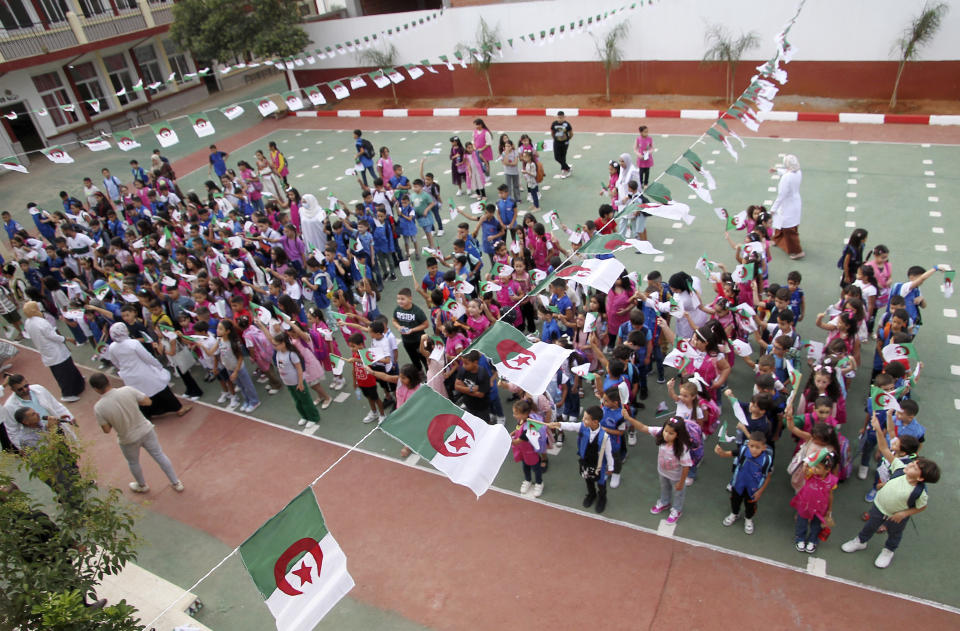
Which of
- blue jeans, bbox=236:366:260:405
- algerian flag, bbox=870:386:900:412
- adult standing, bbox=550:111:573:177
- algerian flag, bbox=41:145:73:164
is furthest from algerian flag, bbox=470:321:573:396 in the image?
algerian flag, bbox=41:145:73:164

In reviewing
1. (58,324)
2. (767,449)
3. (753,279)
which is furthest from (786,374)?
(58,324)

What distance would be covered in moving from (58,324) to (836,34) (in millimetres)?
18358

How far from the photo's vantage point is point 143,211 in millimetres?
13117

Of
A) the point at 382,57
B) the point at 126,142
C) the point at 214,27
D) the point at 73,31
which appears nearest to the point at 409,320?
the point at 126,142

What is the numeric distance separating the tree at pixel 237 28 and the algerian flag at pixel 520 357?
19.2 m

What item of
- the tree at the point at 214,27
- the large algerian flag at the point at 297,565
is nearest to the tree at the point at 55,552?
the large algerian flag at the point at 297,565

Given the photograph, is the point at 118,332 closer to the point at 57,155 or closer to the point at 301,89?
the point at 57,155

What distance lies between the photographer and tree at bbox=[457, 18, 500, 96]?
63.9 ft

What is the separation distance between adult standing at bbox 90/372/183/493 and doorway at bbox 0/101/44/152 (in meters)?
21.9

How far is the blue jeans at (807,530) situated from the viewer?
5.30 m

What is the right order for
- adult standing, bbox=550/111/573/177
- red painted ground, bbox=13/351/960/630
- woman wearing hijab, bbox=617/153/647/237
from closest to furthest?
red painted ground, bbox=13/351/960/630 → woman wearing hijab, bbox=617/153/647/237 → adult standing, bbox=550/111/573/177

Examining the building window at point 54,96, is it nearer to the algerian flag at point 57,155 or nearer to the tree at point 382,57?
the tree at point 382,57

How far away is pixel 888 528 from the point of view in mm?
4961

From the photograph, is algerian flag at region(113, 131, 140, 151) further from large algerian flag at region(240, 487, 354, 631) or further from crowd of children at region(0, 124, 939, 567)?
large algerian flag at region(240, 487, 354, 631)
